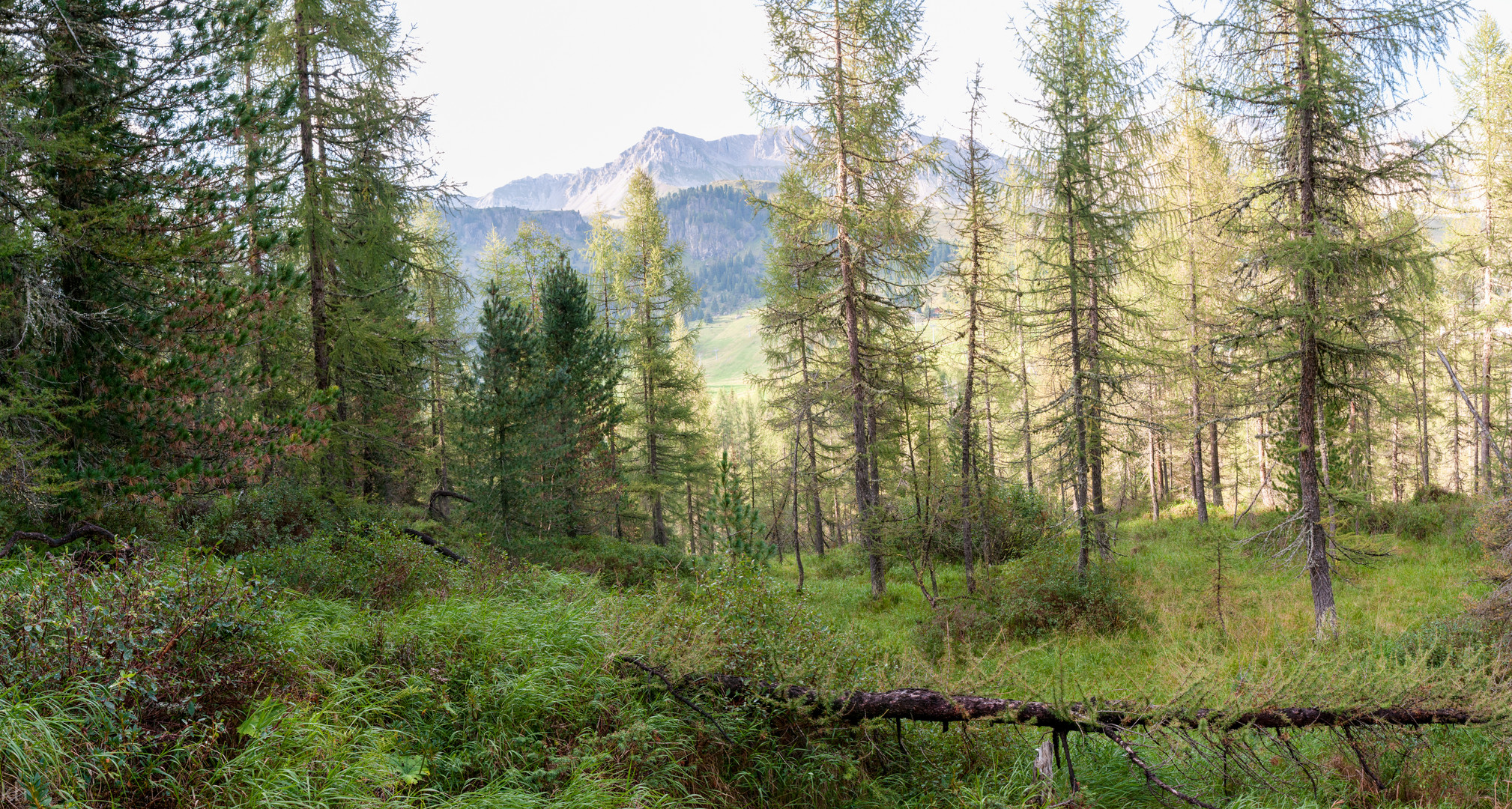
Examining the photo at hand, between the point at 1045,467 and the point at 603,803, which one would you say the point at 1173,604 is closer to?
the point at 603,803

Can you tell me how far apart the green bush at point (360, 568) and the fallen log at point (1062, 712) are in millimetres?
4251

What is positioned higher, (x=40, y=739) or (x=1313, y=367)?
(x=1313, y=367)

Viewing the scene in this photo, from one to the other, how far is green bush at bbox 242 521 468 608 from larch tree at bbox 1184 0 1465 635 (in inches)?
445

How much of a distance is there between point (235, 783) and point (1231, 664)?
10138 millimetres

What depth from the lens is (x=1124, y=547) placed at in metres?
18.4

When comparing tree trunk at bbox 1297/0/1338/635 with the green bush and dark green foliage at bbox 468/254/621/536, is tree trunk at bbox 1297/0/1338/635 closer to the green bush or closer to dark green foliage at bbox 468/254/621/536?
the green bush

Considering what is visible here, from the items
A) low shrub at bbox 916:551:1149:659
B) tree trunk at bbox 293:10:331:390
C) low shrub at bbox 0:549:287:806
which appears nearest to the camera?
low shrub at bbox 0:549:287:806

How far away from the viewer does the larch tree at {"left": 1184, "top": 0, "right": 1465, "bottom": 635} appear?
824 cm

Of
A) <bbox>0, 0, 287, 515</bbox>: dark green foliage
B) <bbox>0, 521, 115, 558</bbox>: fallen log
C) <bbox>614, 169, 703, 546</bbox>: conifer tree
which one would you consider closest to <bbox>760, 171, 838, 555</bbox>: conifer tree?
<bbox>614, 169, 703, 546</bbox>: conifer tree

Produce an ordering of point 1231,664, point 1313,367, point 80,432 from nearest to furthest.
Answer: point 80,432
point 1231,664
point 1313,367

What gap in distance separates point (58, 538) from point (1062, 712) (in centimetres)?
891

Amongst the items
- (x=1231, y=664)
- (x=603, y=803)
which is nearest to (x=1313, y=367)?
(x=1231, y=664)

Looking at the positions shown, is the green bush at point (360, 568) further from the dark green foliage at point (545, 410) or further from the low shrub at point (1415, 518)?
the low shrub at point (1415, 518)

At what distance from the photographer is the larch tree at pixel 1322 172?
8.24 m
